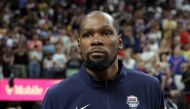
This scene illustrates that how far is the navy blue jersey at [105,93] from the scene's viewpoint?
2.79 meters

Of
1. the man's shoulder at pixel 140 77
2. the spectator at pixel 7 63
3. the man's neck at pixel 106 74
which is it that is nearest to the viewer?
the man's neck at pixel 106 74

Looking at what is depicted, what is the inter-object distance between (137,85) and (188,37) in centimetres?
1257

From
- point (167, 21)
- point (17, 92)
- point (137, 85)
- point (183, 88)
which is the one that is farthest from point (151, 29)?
point (137, 85)

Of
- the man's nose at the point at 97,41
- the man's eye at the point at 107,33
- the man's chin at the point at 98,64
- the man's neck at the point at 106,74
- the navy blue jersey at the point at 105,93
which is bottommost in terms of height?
the navy blue jersey at the point at 105,93

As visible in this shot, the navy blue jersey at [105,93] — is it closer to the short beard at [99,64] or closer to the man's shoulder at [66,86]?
the man's shoulder at [66,86]

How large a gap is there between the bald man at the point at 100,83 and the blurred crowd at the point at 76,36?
8.33 metres

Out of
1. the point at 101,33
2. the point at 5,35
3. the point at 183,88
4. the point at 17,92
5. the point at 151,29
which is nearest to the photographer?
the point at 101,33

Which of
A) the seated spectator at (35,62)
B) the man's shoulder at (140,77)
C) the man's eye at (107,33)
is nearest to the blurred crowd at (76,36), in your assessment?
the seated spectator at (35,62)

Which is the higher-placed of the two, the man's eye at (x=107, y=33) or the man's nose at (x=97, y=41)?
the man's eye at (x=107, y=33)

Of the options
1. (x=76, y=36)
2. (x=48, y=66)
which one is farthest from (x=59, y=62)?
(x=76, y=36)

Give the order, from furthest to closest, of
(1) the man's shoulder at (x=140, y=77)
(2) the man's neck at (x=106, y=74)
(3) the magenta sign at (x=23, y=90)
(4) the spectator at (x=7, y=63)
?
1. (4) the spectator at (x=7, y=63)
2. (3) the magenta sign at (x=23, y=90)
3. (1) the man's shoulder at (x=140, y=77)
4. (2) the man's neck at (x=106, y=74)

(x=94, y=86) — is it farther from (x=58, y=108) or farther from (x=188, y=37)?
(x=188, y=37)

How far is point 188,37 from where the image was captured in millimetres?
15195

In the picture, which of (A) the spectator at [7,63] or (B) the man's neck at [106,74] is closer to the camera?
(B) the man's neck at [106,74]
